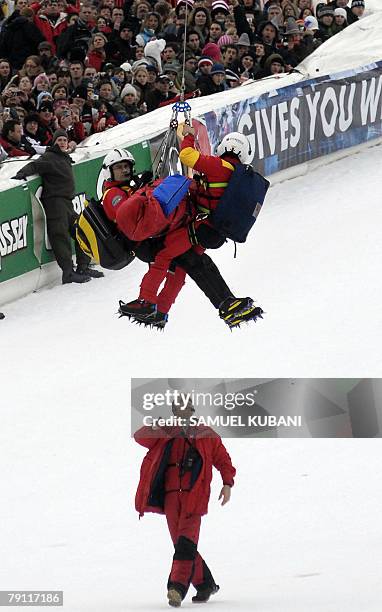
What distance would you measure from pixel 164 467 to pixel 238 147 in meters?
2.19

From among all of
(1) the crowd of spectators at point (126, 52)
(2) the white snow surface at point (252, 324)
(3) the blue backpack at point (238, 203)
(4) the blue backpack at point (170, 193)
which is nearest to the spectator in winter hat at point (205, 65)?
(1) the crowd of spectators at point (126, 52)

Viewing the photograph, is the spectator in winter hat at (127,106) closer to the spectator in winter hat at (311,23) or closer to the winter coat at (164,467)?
the spectator in winter hat at (311,23)

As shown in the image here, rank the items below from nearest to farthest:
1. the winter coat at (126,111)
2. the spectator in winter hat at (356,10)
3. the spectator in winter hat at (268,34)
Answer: the winter coat at (126,111) → the spectator in winter hat at (268,34) → the spectator in winter hat at (356,10)

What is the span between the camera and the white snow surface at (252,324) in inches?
577

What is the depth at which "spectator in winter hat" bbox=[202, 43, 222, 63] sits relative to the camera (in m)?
19.4

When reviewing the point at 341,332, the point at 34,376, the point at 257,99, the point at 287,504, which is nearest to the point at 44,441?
the point at 34,376

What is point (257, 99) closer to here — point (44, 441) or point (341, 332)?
point (341, 332)

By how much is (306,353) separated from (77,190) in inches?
144

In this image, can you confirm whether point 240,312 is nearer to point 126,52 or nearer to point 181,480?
point 181,480

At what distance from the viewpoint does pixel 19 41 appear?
63.5 ft

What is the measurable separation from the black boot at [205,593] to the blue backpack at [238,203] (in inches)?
101

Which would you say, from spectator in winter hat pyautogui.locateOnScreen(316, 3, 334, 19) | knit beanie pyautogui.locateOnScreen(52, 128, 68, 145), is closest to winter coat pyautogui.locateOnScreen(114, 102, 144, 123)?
knit beanie pyautogui.locateOnScreen(52, 128, 68, 145)

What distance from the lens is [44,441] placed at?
13.5 m

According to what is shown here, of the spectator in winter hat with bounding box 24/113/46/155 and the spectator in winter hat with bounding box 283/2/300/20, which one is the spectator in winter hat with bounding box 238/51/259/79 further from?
the spectator in winter hat with bounding box 24/113/46/155
